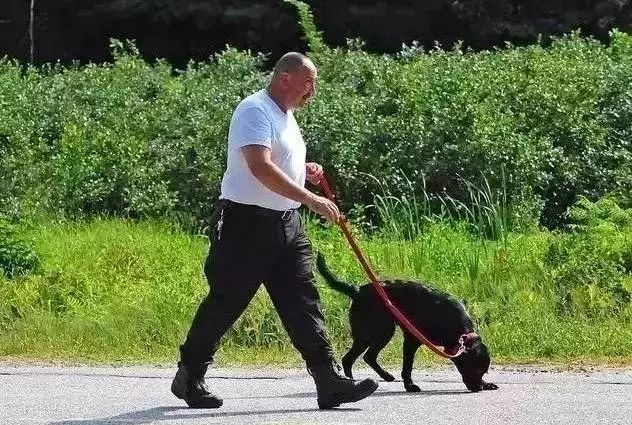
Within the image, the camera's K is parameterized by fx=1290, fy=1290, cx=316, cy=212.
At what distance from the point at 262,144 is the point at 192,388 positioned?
4.61 ft

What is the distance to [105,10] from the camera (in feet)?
80.5

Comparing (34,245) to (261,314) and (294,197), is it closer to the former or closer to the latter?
(261,314)

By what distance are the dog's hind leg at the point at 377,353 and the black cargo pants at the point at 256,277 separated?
76cm

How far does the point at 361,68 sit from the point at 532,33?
7158 millimetres

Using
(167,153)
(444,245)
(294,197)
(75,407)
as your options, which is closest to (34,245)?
(167,153)

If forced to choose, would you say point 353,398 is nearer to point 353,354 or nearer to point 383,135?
point 353,354

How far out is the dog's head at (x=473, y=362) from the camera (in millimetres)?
7395

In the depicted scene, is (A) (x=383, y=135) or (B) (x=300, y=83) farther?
(A) (x=383, y=135)

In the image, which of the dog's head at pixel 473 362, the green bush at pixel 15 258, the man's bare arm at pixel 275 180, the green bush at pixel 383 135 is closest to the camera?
the man's bare arm at pixel 275 180

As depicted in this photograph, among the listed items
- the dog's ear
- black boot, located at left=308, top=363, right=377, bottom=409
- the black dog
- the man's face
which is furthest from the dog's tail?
the man's face

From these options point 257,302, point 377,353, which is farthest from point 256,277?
point 257,302

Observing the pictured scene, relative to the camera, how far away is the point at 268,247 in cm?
673

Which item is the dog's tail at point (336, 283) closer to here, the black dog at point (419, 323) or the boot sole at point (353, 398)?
the black dog at point (419, 323)

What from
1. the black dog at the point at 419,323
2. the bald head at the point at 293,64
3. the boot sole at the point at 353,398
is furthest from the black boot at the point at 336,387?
the bald head at the point at 293,64
